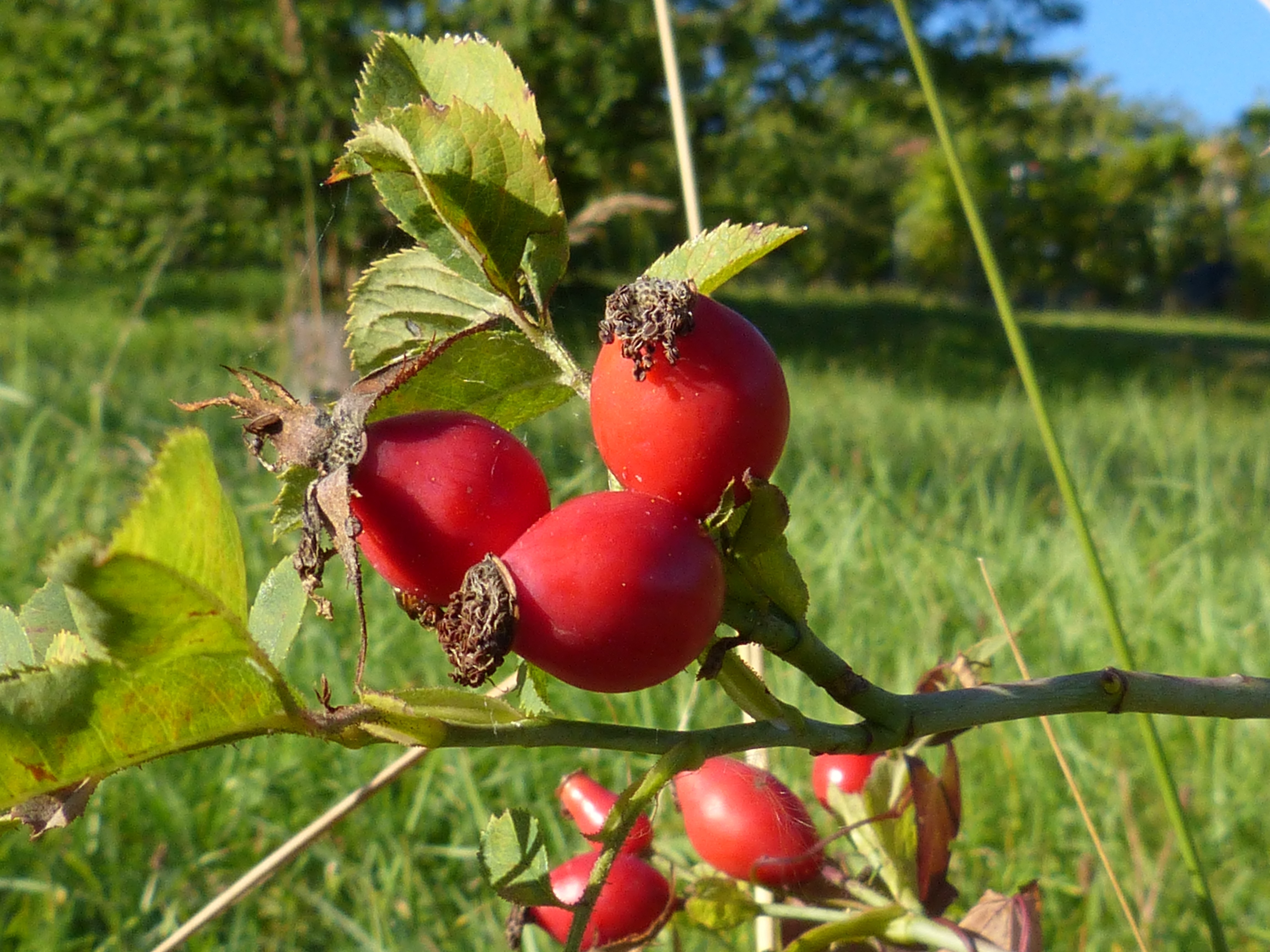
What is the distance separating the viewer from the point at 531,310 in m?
0.45

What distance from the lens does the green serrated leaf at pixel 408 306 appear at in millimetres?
466

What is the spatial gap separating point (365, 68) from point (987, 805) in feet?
3.98

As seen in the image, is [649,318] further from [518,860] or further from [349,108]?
[349,108]

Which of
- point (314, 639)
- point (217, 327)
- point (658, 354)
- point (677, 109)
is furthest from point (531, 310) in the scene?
point (217, 327)

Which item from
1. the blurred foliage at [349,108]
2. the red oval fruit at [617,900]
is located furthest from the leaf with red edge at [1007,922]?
the blurred foliage at [349,108]

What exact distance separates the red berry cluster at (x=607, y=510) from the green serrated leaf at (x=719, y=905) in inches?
10.2

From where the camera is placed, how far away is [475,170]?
0.39 meters

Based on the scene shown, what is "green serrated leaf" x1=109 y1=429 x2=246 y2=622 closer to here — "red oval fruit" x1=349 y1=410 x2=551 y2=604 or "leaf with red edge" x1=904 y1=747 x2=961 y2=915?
"red oval fruit" x1=349 y1=410 x2=551 y2=604

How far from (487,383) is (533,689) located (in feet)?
0.41

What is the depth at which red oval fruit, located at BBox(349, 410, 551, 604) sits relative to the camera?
1.16 feet

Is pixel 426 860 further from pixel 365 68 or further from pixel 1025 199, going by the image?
pixel 1025 199

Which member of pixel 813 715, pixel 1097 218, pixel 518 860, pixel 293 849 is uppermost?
pixel 518 860

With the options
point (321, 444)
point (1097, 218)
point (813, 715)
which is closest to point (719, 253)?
→ point (321, 444)

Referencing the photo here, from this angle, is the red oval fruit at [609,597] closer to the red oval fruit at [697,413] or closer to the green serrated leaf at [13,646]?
the red oval fruit at [697,413]
